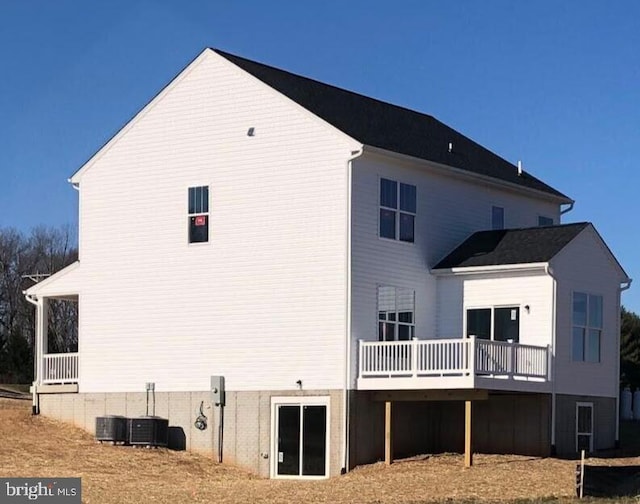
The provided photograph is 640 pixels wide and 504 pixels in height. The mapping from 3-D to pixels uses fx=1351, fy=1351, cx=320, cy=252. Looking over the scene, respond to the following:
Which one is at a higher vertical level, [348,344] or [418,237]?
[418,237]

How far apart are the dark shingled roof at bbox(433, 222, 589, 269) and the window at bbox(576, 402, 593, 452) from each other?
450cm

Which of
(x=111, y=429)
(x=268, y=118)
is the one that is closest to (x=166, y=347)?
(x=111, y=429)

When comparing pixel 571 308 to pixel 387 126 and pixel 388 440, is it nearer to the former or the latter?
pixel 388 440

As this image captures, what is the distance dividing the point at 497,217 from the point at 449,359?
8.54 m

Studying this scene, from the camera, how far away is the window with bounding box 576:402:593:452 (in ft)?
123

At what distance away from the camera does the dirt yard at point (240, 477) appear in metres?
29.4

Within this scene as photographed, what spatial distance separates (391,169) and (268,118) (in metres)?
3.66

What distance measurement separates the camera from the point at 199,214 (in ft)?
126

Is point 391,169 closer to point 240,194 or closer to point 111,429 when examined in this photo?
point 240,194

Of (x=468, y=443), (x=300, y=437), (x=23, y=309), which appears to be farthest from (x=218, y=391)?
(x=23, y=309)

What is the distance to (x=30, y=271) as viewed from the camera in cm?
9100

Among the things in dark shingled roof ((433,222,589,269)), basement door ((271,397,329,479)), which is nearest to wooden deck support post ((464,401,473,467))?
basement door ((271,397,329,479))

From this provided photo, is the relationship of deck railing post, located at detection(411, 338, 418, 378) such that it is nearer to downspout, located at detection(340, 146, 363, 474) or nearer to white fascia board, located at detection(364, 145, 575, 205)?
downspout, located at detection(340, 146, 363, 474)

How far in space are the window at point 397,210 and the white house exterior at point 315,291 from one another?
69mm
